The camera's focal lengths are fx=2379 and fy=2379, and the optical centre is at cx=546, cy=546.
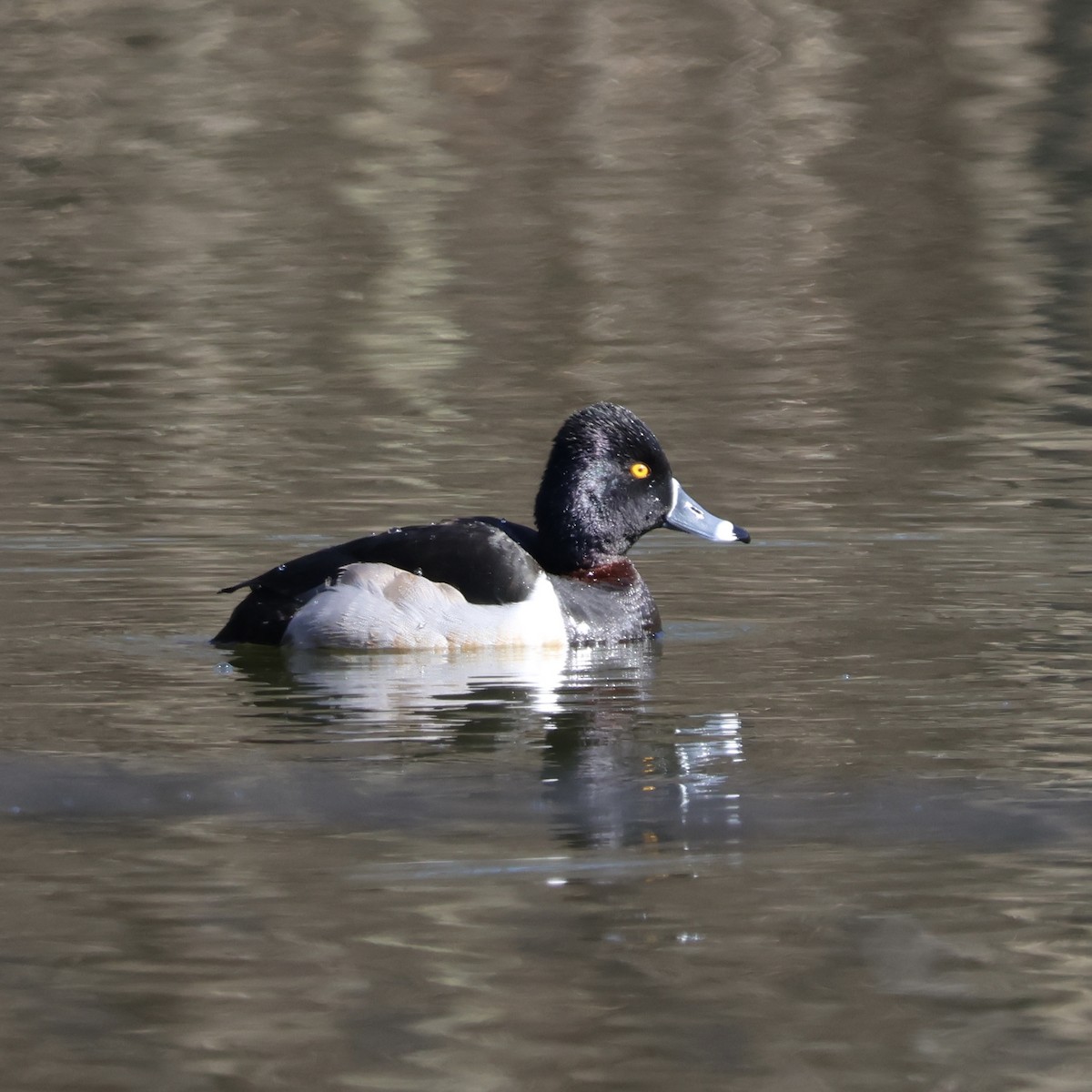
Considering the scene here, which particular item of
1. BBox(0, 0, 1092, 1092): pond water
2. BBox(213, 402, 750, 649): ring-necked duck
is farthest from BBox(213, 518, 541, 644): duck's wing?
BBox(0, 0, 1092, 1092): pond water

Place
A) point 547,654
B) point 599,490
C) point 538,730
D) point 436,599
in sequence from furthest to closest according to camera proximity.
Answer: point 599,490 → point 547,654 → point 436,599 → point 538,730

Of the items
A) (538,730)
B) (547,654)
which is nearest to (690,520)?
(547,654)

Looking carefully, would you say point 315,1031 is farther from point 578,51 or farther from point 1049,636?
point 578,51

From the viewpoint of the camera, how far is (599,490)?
966 centimetres

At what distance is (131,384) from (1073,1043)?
12704mm

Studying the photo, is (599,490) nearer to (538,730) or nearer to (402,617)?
(402,617)

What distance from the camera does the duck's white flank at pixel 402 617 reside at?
29.2 ft

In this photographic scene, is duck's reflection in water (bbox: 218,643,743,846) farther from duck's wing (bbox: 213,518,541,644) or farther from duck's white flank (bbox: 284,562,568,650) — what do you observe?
duck's wing (bbox: 213,518,541,644)

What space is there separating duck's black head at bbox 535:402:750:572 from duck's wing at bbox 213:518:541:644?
0.50 metres

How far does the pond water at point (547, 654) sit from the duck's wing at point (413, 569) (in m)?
0.17

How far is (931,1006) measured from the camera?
5.11 m

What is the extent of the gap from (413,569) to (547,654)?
0.61m

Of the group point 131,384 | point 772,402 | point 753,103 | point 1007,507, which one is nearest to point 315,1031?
point 1007,507

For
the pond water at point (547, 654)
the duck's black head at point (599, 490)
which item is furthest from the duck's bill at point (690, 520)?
the pond water at point (547, 654)
